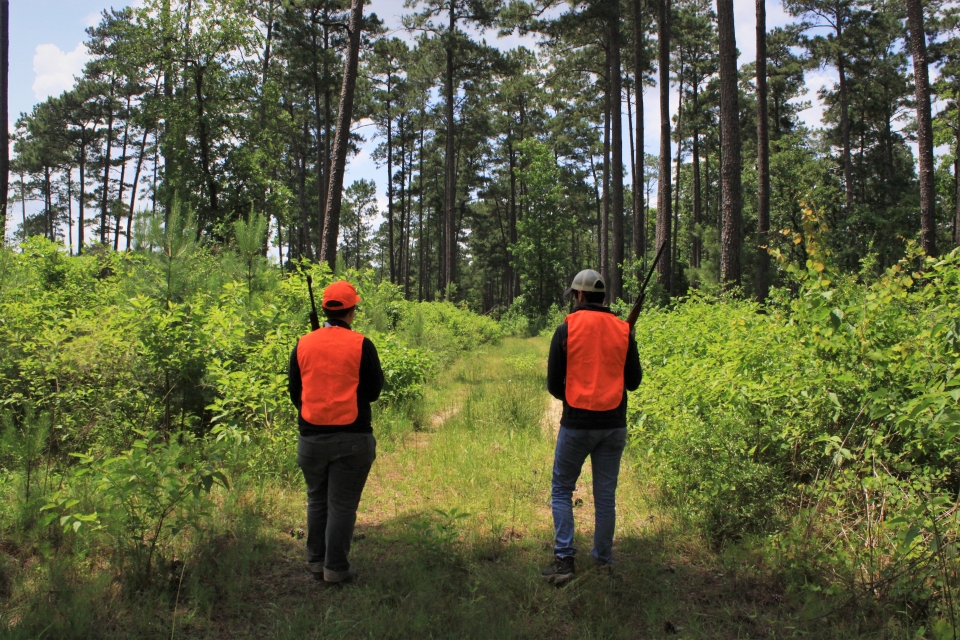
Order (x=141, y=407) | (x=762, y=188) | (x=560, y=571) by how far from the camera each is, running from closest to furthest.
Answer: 1. (x=560, y=571)
2. (x=141, y=407)
3. (x=762, y=188)

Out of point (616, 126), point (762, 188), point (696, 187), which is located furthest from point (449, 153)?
point (696, 187)

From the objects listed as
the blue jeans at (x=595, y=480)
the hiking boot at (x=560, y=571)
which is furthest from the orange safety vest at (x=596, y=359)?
the hiking boot at (x=560, y=571)

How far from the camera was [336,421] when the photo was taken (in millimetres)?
3695

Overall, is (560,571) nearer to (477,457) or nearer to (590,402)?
(590,402)

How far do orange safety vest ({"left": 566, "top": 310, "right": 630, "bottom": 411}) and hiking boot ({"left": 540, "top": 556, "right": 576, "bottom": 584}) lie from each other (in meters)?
1.06

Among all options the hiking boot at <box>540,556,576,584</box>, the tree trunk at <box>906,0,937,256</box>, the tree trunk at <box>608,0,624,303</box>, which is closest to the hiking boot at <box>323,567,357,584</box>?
the hiking boot at <box>540,556,576,584</box>

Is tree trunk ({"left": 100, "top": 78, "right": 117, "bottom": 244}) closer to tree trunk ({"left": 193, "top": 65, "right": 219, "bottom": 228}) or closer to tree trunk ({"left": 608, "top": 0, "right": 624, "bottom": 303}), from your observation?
tree trunk ({"left": 193, "top": 65, "right": 219, "bottom": 228})

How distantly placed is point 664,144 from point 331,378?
57.5 feet

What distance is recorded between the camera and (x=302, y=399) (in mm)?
3811

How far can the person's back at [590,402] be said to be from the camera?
3.79 meters

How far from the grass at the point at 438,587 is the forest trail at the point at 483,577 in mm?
13

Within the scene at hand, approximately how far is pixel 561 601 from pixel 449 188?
26.8 metres

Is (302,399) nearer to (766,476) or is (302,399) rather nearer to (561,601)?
(561,601)

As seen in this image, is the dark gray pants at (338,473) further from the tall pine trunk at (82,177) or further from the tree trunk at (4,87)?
the tall pine trunk at (82,177)
